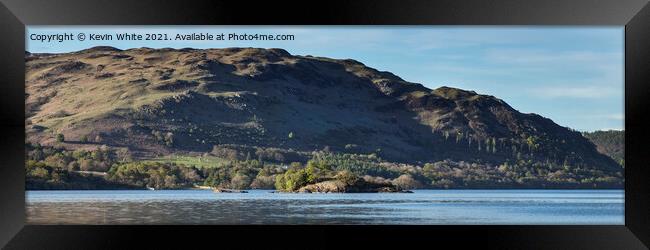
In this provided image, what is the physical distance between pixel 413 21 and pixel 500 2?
3.87ft

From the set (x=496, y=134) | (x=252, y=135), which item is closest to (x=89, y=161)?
(x=252, y=135)

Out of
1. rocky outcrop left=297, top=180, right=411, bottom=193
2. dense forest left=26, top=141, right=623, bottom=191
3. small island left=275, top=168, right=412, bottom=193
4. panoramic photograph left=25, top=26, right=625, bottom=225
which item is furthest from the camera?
panoramic photograph left=25, top=26, right=625, bottom=225

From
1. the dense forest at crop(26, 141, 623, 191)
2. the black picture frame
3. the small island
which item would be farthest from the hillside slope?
the black picture frame

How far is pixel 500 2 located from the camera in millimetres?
12539

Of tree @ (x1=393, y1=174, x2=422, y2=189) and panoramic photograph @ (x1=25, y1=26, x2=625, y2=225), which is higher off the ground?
panoramic photograph @ (x1=25, y1=26, x2=625, y2=225)

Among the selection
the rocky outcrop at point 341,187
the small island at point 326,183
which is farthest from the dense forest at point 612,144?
the rocky outcrop at point 341,187

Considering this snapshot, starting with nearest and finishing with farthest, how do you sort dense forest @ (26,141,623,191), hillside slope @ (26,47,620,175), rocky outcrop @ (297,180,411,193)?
rocky outcrop @ (297,180,411,193), dense forest @ (26,141,623,191), hillside slope @ (26,47,620,175)

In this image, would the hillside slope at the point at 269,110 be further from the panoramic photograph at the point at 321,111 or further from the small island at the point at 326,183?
the small island at the point at 326,183

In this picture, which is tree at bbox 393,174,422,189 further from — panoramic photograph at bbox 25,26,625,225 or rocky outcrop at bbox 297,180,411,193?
rocky outcrop at bbox 297,180,411,193

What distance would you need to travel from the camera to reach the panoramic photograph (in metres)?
95.2

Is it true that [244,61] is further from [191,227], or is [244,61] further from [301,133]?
[191,227]

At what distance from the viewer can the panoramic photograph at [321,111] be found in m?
95.2

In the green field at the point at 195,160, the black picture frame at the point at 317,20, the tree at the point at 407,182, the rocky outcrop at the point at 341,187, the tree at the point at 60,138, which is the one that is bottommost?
the tree at the point at 407,182

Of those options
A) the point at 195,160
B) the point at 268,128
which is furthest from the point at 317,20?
→ the point at 268,128
